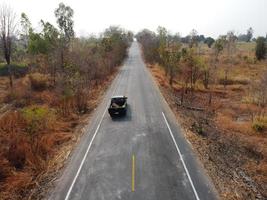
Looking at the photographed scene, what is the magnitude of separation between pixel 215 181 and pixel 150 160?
161 inches

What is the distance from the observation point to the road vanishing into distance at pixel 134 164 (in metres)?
12.6

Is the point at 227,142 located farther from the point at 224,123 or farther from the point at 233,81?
the point at 233,81

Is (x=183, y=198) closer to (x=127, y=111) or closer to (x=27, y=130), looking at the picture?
(x=27, y=130)

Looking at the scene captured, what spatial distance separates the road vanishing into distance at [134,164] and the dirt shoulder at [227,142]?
90 centimetres

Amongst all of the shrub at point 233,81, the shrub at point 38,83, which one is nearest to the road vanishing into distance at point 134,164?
the shrub at point 38,83

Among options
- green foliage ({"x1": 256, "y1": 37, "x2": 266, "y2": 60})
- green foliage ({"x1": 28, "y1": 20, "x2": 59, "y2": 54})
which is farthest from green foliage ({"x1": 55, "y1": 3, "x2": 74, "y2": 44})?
green foliage ({"x1": 256, "y1": 37, "x2": 266, "y2": 60})

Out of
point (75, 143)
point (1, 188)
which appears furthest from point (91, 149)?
point (1, 188)

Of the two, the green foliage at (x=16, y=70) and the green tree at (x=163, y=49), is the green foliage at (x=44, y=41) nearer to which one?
the green foliage at (x=16, y=70)

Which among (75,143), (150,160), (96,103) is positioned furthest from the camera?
(96,103)

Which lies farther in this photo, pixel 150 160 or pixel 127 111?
pixel 127 111

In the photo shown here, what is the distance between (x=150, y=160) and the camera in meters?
15.7

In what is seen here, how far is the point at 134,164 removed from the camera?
1529 centimetres

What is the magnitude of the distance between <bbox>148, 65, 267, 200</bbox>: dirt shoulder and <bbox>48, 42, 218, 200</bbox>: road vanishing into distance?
90 cm

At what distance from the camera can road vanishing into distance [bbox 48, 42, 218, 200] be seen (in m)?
12.6
